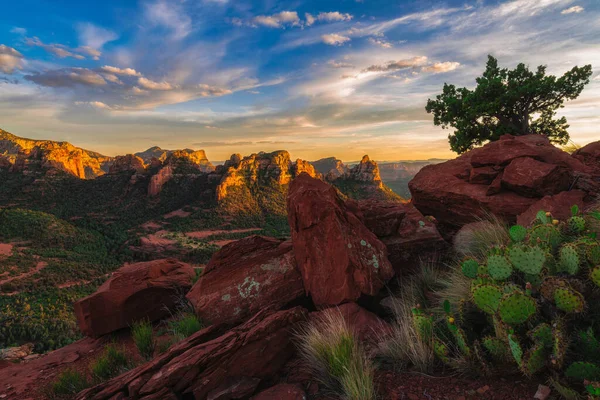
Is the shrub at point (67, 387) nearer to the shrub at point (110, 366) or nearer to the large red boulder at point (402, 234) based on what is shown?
the shrub at point (110, 366)

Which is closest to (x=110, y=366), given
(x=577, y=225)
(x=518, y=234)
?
(x=518, y=234)

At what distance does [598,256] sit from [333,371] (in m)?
3.38

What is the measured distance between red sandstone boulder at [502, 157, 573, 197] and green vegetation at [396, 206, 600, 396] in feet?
15.3

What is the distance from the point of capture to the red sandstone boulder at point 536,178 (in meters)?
7.81

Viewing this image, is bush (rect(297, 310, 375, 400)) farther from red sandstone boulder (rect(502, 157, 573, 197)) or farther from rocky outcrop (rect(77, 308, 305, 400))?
red sandstone boulder (rect(502, 157, 573, 197))

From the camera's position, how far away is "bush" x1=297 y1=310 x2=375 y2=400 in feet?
10.5

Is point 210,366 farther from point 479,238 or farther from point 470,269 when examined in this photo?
point 479,238

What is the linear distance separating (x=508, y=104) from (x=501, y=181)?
1539 cm

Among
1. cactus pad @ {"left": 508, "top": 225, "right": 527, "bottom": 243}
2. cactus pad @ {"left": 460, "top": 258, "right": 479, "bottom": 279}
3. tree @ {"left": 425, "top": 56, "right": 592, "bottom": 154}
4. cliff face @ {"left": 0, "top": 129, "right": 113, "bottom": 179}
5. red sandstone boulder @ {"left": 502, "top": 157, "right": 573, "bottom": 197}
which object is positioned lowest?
cactus pad @ {"left": 460, "top": 258, "right": 479, "bottom": 279}

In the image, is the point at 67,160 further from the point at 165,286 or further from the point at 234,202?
the point at 165,286

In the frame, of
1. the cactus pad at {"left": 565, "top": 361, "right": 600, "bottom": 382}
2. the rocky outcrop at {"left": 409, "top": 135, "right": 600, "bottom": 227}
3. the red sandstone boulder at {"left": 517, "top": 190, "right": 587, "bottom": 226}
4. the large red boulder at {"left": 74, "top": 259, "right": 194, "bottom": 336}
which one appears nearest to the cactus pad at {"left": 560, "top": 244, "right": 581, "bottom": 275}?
the cactus pad at {"left": 565, "top": 361, "right": 600, "bottom": 382}

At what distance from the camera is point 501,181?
340 inches

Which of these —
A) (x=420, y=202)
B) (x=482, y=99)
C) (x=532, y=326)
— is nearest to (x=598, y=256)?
(x=532, y=326)

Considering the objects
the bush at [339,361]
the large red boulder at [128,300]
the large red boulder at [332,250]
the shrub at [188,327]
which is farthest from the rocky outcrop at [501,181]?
the large red boulder at [128,300]
